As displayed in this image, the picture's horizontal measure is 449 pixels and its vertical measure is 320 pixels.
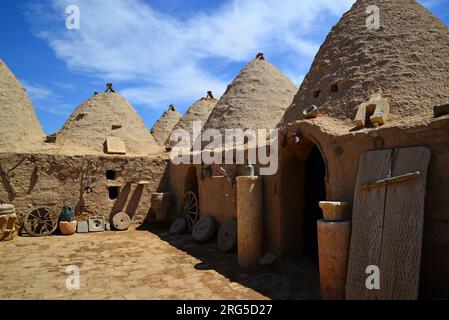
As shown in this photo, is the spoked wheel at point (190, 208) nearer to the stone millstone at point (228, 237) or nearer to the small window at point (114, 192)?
the stone millstone at point (228, 237)

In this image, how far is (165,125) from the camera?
Result: 2380 cm

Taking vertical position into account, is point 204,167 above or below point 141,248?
above

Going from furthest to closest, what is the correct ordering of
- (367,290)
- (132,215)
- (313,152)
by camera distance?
(132,215) → (313,152) → (367,290)

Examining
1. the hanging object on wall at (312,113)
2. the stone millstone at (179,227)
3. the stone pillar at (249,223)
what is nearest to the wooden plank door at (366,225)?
the hanging object on wall at (312,113)

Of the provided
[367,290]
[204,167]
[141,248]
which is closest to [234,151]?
[204,167]

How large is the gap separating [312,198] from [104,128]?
36.3ft

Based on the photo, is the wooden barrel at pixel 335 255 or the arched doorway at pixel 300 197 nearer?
the wooden barrel at pixel 335 255

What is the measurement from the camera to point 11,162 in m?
10.8

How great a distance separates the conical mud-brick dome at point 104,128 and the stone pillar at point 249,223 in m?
8.82

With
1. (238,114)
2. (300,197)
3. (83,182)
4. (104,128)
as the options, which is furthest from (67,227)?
(300,197)

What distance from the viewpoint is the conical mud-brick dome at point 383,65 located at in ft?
20.1

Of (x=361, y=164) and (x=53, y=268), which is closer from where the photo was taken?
(x=361, y=164)
